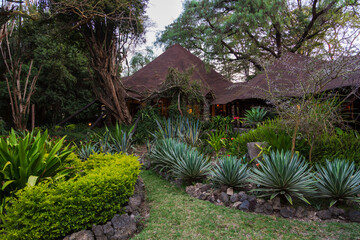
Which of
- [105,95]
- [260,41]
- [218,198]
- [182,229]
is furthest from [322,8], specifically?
[182,229]

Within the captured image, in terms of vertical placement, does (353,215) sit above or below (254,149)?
below

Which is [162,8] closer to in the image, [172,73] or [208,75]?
[172,73]

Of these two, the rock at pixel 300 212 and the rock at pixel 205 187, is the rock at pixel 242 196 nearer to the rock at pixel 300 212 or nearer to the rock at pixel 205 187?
the rock at pixel 205 187

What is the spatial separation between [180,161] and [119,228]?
2362 mm

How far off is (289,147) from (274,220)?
2.45 meters

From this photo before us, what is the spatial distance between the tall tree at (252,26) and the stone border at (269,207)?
31.5 ft

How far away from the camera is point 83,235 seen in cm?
313

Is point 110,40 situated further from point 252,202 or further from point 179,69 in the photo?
point 252,202

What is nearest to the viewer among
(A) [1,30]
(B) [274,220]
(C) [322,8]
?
(B) [274,220]

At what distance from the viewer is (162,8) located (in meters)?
11.5

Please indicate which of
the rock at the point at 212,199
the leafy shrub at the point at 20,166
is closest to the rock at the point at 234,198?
the rock at the point at 212,199

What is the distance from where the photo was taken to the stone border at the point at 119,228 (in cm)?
317

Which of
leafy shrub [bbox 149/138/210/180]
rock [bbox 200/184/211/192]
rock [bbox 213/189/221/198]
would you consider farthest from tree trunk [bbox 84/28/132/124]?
rock [bbox 213/189/221/198]

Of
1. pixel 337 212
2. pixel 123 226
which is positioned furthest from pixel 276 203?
pixel 123 226
